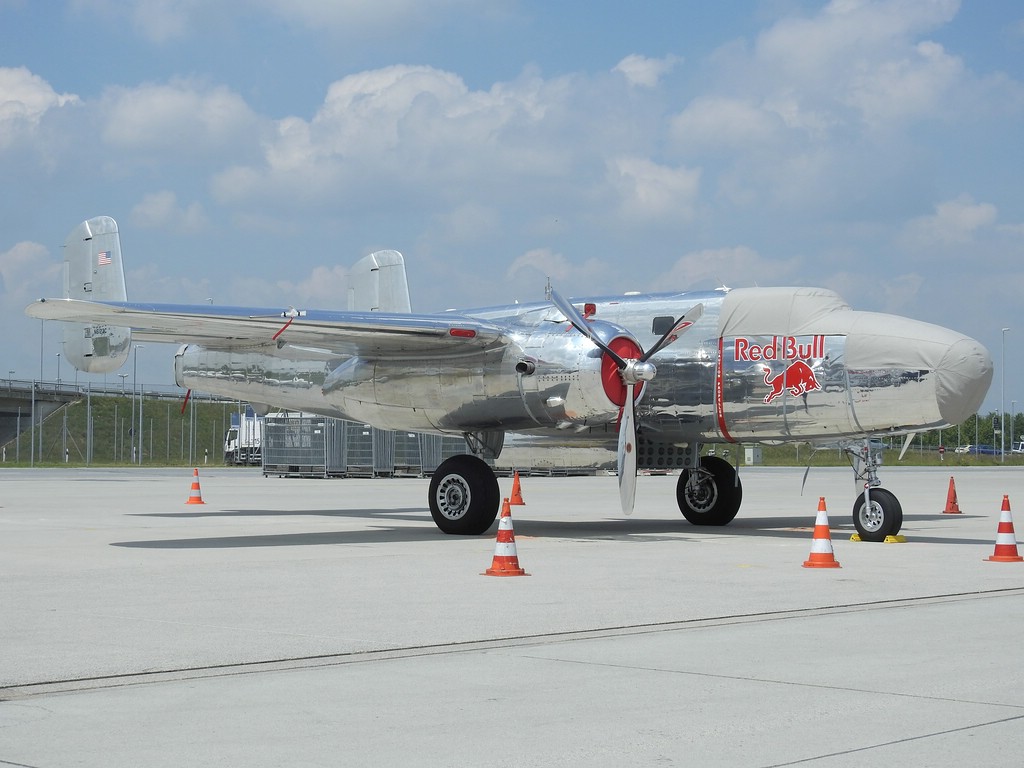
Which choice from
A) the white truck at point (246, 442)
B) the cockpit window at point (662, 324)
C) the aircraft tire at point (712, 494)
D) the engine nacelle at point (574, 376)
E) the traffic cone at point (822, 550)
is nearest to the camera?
the traffic cone at point (822, 550)

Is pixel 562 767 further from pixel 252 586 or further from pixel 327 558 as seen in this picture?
pixel 327 558

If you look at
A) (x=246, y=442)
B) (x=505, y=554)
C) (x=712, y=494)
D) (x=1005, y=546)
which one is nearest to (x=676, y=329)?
(x=712, y=494)

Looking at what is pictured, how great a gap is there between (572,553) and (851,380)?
4737 mm

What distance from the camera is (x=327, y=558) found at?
14.8 metres

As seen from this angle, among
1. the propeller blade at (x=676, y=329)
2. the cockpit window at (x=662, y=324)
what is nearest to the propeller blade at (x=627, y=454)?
the propeller blade at (x=676, y=329)

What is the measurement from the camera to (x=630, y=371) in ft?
55.9

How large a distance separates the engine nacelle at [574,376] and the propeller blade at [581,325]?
70mm

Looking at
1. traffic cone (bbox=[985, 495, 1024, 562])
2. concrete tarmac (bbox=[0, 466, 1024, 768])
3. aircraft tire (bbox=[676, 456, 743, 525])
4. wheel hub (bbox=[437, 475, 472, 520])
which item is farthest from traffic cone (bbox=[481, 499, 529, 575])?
aircraft tire (bbox=[676, 456, 743, 525])

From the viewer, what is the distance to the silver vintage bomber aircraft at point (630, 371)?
16.8 m

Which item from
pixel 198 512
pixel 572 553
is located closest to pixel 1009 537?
pixel 572 553

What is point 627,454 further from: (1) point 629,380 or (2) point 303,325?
(2) point 303,325

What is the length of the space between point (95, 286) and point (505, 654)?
17133 mm

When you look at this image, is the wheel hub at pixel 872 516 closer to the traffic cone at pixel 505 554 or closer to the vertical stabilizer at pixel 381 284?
the traffic cone at pixel 505 554

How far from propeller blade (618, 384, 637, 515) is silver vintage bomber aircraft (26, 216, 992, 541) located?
0.03m
